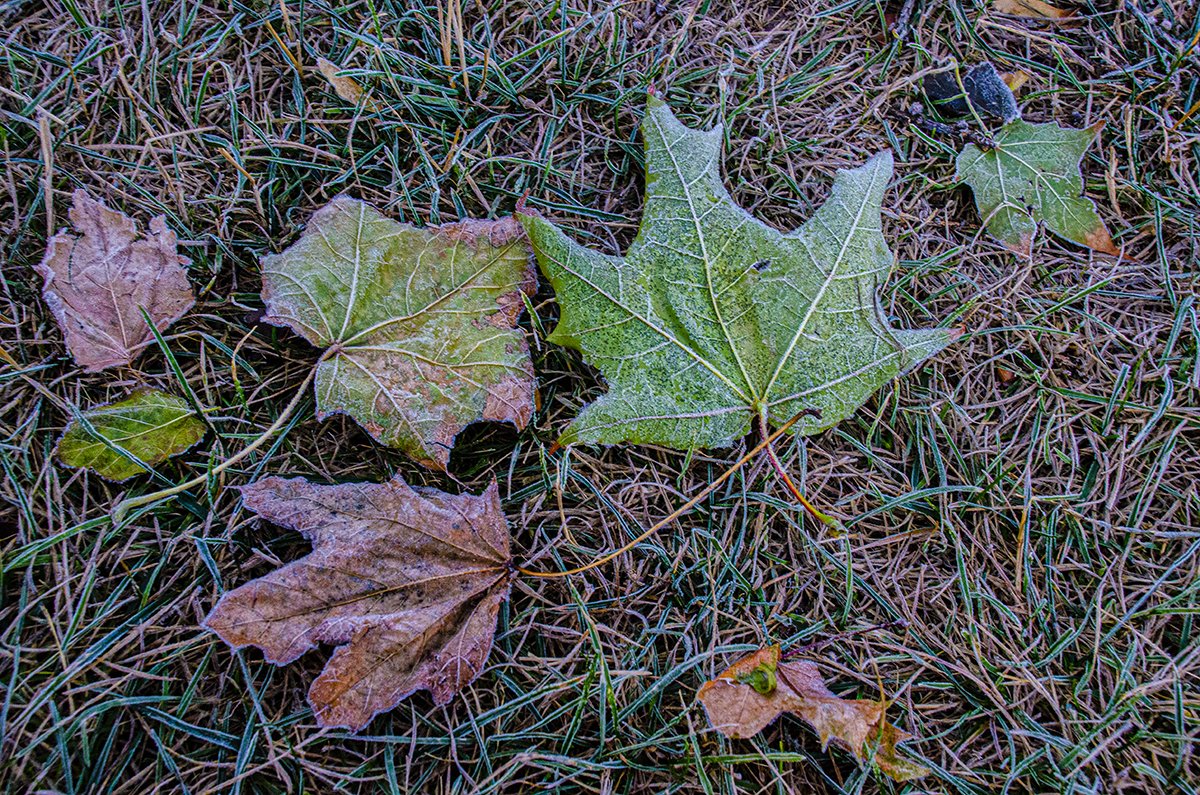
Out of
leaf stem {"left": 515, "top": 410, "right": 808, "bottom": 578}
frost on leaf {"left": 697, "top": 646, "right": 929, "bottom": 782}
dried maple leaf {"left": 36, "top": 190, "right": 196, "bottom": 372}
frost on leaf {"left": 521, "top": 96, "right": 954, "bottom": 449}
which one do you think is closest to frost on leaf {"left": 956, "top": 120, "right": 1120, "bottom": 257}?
frost on leaf {"left": 521, "top": 96, "right": 954, "bottom": 449}

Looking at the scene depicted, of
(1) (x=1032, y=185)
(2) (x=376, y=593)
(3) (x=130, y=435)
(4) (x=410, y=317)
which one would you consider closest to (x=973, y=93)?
(1) (x=1032, y=185)

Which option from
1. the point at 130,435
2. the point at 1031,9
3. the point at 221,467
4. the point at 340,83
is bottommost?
the point at 221,467

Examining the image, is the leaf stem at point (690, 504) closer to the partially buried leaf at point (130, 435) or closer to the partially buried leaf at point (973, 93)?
the partially buried leaf at point (130, 435)

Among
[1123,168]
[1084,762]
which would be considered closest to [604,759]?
[1084,762]

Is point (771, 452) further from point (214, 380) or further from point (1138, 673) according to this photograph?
point (214, 380)

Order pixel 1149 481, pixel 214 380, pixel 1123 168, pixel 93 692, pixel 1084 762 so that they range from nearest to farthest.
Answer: pixel 93 692 → pixel 1084 762 → pixel 214 380 → pixel 1149 481 → pixel 1123 168

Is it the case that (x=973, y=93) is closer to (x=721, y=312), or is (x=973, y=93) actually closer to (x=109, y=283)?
(x=721, y=312)
